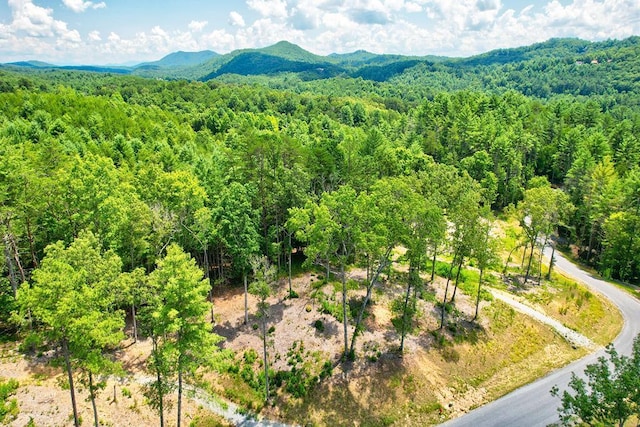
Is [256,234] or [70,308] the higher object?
[70,308]

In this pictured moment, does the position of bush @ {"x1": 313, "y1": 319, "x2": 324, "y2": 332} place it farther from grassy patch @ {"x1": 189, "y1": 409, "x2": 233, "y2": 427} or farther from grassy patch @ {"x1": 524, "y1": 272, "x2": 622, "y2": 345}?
grassy patch @ {"x1": 524, "y1": 272, "x2": 622, "y2": 345}

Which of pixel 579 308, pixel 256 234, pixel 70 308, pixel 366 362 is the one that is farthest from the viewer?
pixel 579 308

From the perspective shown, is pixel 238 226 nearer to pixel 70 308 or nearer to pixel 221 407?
pixel 221 407

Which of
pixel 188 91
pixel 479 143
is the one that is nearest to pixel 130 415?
pixel 479 143

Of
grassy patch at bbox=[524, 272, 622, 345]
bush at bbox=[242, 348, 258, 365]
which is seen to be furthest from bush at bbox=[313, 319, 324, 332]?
grassy patch at bbox=[524, 272, 622, 345]

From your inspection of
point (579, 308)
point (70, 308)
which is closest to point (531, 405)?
point (579, 308)

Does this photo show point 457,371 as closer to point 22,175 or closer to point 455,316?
point 455,316

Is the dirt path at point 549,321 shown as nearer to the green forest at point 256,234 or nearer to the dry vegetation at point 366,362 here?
the dry vegetation at point 366,362

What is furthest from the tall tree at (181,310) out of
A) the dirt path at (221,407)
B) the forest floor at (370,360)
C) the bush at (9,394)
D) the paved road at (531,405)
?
the paved road at (531,405)
